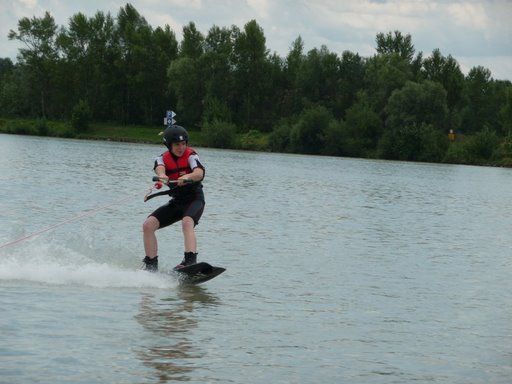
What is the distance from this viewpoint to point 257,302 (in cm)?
1084

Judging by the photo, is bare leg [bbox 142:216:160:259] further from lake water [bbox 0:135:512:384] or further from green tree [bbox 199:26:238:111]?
green tree [bbox 199:26:238:111]

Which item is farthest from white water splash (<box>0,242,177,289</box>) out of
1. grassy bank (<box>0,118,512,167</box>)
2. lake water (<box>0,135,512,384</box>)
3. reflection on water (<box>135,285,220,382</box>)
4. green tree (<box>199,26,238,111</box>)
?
green tree (<box>199,26,238,111</box>)

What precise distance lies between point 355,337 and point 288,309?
1.47 metres

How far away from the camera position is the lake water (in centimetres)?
780

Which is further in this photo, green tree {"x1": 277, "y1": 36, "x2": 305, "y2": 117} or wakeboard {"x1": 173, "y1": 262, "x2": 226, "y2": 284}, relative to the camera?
green tree {"x1": 277, "y1": 36, "x2": 305, "y2": 117}

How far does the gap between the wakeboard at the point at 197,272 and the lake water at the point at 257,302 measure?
139mm

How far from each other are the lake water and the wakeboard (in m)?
0.14

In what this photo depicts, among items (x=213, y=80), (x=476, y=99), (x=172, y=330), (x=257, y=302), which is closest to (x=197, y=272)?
(x=257, y=302)

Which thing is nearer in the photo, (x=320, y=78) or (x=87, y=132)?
(x=87, y=132)

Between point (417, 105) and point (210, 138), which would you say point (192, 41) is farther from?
point (417, 105)

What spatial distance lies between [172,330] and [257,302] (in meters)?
2.00

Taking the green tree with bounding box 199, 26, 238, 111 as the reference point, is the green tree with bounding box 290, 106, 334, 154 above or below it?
below

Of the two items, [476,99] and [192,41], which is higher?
[192,41]

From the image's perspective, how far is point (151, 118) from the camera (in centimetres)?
10881
